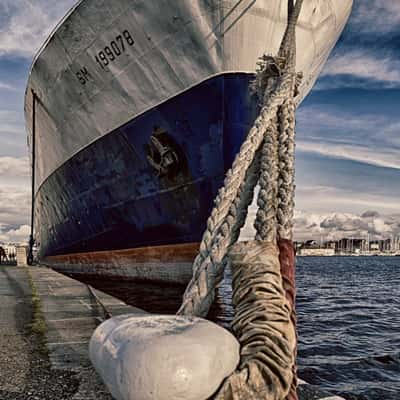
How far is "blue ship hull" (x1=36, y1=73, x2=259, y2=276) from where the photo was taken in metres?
8.60

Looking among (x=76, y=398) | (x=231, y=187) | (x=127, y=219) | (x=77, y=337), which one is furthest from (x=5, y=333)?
(x=127, y=219)

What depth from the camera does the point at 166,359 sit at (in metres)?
1.48

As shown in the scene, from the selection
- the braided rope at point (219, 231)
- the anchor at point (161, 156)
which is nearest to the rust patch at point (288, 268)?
the braided rope at point (219, 231)

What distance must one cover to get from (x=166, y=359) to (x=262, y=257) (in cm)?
95

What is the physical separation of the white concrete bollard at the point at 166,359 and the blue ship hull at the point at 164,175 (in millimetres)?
5925

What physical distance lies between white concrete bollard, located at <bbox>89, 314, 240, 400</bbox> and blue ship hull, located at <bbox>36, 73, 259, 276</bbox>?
5925mm

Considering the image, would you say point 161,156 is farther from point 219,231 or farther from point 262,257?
point 262,257

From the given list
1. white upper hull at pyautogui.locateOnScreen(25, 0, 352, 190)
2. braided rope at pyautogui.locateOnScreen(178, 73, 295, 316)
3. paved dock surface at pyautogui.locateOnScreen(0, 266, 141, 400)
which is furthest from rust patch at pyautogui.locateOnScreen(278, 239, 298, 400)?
white upper hull at pyautogui.locateOnScreen(25, 0, 352, 190)

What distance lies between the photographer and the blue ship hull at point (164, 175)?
860cm

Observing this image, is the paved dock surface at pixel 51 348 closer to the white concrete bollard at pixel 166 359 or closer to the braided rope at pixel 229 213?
the braided rope at pixel 229 213

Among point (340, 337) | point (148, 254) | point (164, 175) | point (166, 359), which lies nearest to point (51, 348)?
point (166, 359)

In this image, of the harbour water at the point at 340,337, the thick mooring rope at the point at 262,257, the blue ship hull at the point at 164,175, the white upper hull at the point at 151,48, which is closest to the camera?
the thick mooring rope at the point at 262,257

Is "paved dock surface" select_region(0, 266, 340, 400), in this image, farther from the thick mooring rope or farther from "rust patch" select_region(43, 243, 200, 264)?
"rust patch" select_region(43, 243, 200, 264)

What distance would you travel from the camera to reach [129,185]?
1024 cm
